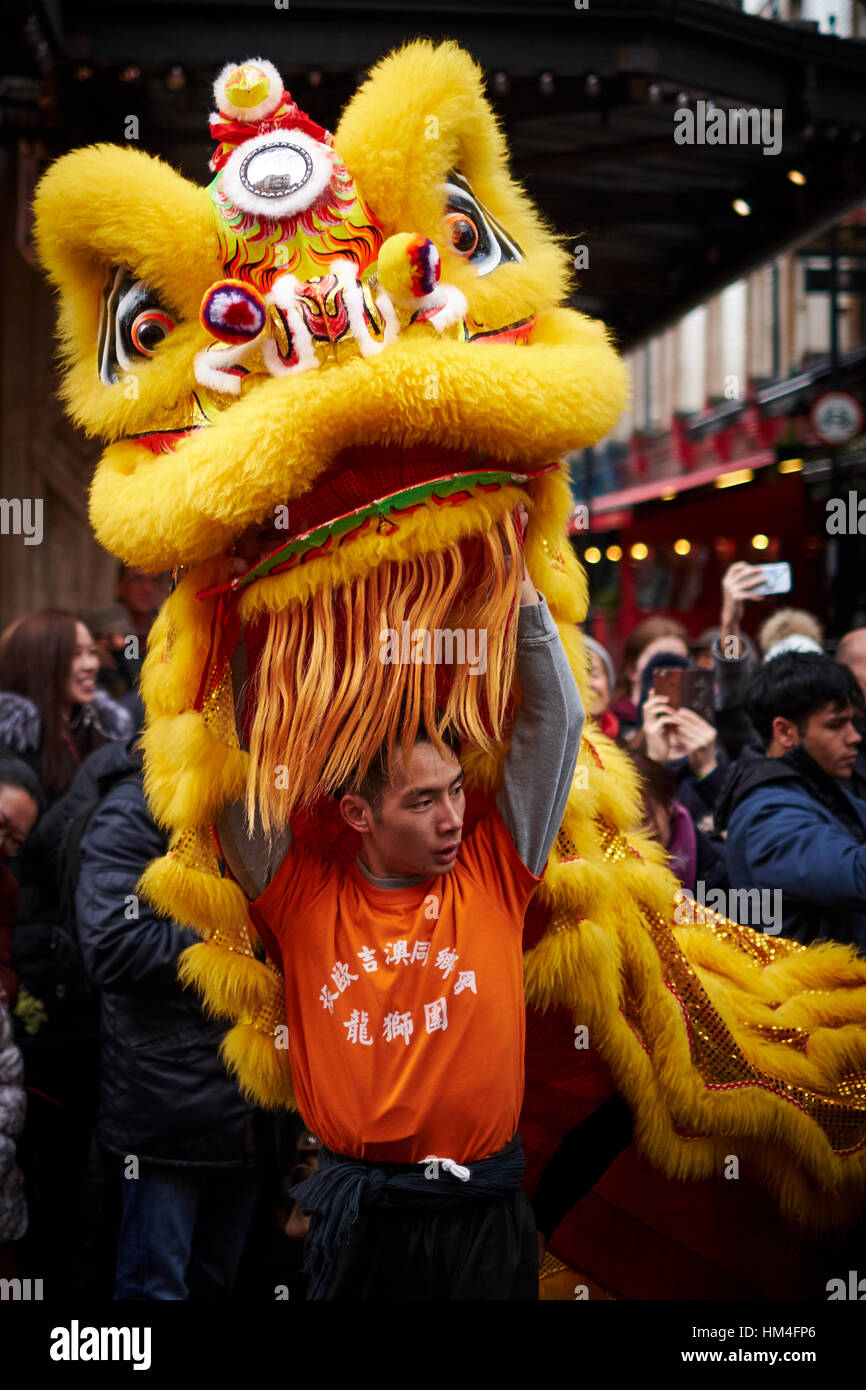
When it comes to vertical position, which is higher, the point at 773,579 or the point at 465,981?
the point at 773,579

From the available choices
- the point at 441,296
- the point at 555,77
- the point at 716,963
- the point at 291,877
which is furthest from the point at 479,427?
the point at 555,77

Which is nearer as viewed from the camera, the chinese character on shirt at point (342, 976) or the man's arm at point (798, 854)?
the chinese character on shirt at point (342, 976)

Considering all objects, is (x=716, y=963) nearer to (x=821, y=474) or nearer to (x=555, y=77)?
(x=555, y=77)

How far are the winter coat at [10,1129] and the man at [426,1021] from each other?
1215 mm

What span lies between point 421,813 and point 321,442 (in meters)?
0.60

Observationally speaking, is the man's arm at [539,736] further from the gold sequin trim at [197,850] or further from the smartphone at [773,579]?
the smartphone at [773,579]

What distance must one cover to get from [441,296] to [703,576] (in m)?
10.6

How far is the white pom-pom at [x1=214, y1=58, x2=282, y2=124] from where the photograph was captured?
1.90 m

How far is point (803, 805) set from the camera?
3.14 m

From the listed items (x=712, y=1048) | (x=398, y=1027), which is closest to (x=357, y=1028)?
(x=398, y=1027)

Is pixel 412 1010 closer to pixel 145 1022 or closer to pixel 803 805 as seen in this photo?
pixel 145 1022

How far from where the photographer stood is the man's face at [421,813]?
1900 millimetres

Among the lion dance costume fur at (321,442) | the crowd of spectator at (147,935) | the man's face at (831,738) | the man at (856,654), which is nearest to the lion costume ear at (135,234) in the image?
the lion dance costume fur at (321,442)

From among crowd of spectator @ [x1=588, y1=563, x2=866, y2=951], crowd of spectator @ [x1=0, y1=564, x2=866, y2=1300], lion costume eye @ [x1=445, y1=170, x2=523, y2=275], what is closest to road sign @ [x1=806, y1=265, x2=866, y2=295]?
crowd of spectator @ [x1=588, y1=563, x2=866, y2=951]
